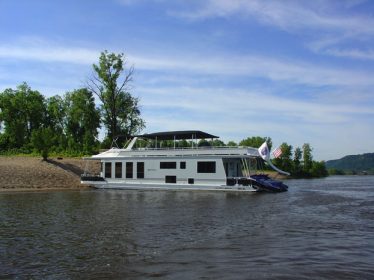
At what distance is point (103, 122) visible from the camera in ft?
217

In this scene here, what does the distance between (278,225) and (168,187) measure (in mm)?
23972

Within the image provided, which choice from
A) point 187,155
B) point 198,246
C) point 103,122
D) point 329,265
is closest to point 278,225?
point 198,246

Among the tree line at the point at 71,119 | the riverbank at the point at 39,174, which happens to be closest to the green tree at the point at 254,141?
the tree line at the point at 71,119

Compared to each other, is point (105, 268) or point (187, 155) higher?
point (187, 155)

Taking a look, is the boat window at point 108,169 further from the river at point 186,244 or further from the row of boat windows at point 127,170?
the river at point 186,244

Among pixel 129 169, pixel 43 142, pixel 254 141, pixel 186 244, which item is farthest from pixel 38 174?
pixel 254 141

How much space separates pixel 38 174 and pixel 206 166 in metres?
17.9

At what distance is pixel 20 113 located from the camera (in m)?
78.8

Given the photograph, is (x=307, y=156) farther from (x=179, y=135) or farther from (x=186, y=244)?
(x=186, y=244)

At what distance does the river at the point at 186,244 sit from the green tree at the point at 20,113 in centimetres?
5464

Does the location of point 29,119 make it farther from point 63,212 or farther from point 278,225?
point 278,225

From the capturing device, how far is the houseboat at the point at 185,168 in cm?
3866

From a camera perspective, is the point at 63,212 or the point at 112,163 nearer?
the point at 63,212

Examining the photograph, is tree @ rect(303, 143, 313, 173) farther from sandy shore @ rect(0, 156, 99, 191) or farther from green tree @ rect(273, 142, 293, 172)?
sandy shore @ rect(0, 156, 99, 191)
